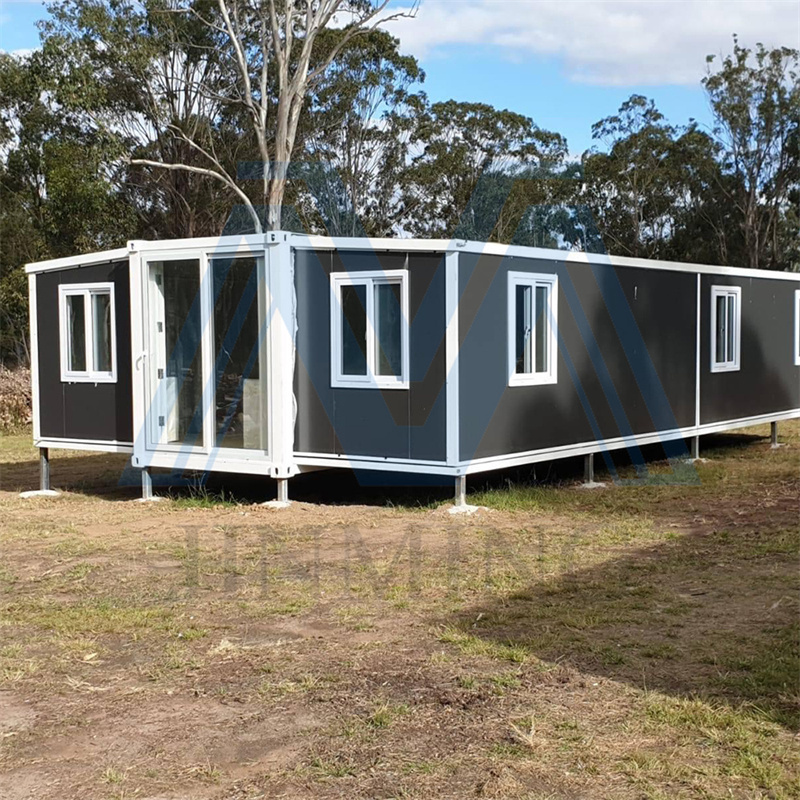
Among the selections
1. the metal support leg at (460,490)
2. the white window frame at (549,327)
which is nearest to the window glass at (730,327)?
the white window frame at (549,327)

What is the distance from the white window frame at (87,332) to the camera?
11.2 m

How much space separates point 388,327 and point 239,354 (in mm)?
1579

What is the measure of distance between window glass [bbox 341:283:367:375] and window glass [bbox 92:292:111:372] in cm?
296

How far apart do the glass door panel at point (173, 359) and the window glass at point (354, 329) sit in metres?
1.59

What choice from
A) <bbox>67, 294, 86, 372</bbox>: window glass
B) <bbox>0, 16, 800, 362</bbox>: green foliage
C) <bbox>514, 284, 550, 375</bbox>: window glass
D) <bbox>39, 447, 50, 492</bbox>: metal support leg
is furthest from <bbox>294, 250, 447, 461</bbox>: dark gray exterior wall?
<bbox>0, 16, 800, 362</bbox>: green foliage

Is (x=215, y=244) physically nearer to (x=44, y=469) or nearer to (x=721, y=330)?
(x=44, y=469)

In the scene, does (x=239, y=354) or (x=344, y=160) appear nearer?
(x=239, y=354)

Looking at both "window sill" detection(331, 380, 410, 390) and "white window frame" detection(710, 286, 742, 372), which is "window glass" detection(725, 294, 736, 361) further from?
"window sill" detection(331, 380, 410, 390)

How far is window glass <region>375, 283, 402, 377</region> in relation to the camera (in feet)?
31.6

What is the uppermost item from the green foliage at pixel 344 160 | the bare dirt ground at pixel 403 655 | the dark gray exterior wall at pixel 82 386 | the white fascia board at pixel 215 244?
the green foliage at pixel 344 160

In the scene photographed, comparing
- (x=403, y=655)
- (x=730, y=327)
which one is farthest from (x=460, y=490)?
(x=730, y=327)

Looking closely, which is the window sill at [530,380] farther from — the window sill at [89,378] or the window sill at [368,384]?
the window sill at [89,378]

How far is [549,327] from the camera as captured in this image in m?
10.5

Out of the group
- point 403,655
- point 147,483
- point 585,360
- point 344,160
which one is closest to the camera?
point 403,655
